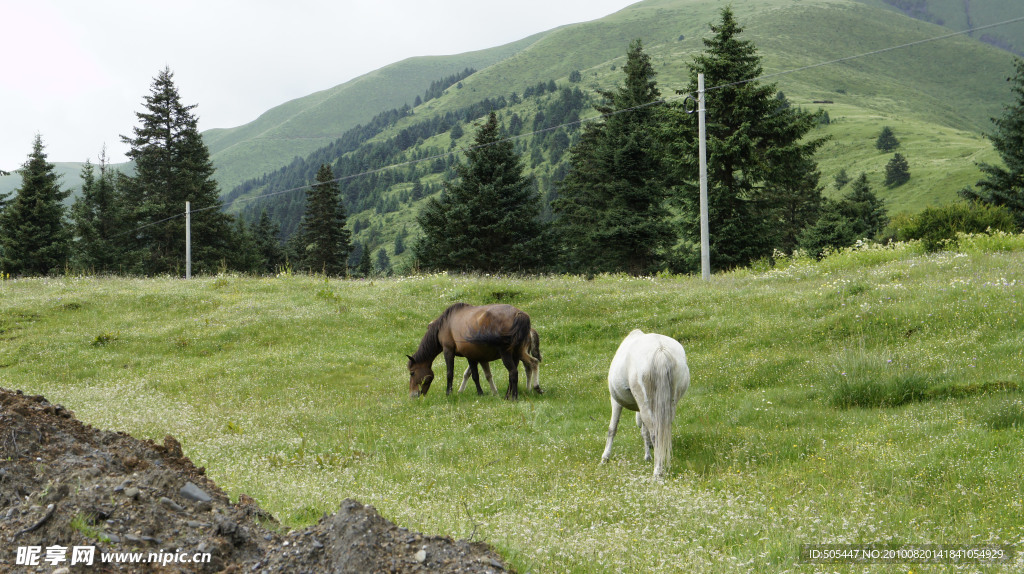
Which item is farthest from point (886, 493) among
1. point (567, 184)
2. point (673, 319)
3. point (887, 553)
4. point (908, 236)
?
point (567, 184)

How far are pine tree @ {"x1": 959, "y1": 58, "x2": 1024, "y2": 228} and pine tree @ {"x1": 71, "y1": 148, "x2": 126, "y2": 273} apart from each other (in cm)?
8075

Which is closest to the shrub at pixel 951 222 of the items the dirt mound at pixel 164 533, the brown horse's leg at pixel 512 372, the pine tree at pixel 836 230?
the pine tree at pixel 836 230

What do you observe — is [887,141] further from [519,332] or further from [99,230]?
[519,332]

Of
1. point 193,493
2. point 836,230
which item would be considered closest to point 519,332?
point 193,493

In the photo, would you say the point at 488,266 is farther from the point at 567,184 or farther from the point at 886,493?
the point at 886,493

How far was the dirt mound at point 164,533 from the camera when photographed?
4.45 metres

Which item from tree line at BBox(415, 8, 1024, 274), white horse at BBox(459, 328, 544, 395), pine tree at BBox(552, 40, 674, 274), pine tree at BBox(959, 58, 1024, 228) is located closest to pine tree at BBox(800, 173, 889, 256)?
tree line at BBox(415, 8, 1024, 274)

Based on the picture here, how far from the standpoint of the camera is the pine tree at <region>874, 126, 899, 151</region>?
510ft

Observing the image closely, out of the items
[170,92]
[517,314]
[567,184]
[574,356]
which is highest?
[170,92]

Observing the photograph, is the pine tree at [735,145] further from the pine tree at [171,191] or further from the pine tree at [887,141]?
the pine tree at [887,141]

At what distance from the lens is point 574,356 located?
59.4 ft

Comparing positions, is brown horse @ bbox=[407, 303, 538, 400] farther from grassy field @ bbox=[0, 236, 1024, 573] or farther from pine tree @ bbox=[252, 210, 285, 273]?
pine tree @ bbox=[252, 210, 285, 273]

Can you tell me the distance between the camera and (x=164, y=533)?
484 cm

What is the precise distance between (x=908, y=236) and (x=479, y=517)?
32157 mm
